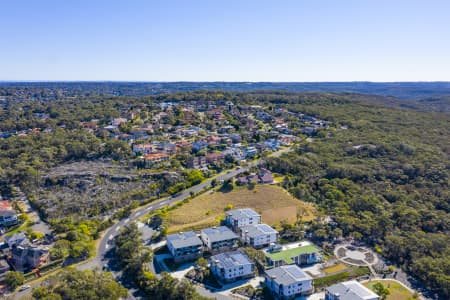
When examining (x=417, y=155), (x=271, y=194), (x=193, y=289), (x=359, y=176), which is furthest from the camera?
(x=417, y=155)

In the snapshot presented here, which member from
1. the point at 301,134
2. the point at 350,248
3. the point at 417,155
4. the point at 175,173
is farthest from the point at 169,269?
the point at 301,134

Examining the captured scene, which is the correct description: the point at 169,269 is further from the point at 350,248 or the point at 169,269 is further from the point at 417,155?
the point at 417,155

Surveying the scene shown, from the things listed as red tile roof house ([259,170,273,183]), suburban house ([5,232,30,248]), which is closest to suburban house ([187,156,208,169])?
red tile roof house ([259,170,273,183])

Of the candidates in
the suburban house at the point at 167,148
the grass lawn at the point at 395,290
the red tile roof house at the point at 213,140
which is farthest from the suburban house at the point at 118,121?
the grass lawn at the point at 395,290

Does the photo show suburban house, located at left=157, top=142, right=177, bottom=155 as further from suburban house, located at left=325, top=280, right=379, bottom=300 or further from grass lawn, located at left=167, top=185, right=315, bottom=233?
suburban house, located at left=325, top=280, right=379, bottom=300

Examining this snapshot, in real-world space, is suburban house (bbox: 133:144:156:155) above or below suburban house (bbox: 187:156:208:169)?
above

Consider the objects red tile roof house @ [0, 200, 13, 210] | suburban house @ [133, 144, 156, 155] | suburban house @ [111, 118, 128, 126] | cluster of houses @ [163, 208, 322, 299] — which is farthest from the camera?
suburban house @ [111, 118, 128, 126]

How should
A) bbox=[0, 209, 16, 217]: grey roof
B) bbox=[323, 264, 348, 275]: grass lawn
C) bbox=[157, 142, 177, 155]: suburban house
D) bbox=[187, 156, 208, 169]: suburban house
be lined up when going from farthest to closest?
bbox=[157, 142, 177, 155]: suburban house
bbox=[187, 156, 208, 169]: suburban house
bbox=[0, 209, 16, 217]: grey roof
bbox=[323, 264, 348, 275]: grass lawn
